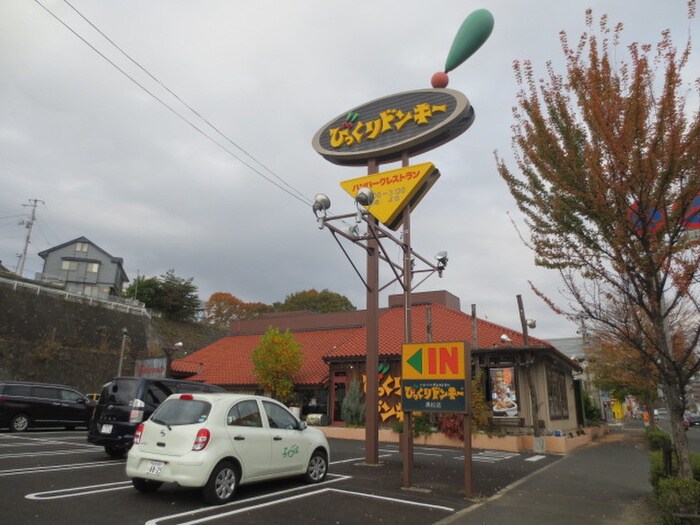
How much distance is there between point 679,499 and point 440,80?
11.0m

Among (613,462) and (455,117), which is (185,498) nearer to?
(455,117)

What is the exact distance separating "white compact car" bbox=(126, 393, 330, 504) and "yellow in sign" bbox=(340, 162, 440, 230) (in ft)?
20.0

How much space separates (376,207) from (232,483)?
25.3ft

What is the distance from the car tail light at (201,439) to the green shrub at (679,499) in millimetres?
5958

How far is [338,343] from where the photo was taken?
24.8m

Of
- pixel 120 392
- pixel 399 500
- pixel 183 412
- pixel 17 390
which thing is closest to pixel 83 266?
pixel 17 390

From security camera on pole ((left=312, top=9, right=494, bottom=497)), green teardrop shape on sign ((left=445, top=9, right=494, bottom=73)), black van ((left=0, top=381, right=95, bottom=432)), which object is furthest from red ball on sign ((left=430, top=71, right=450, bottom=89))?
black van ((left=0, top=381, right=95, bottom=432))

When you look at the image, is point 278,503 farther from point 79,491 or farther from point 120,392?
point 120,392

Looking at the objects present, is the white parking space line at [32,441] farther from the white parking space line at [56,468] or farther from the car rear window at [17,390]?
the white parking space line at [56,468]

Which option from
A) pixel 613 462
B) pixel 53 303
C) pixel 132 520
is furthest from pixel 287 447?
pixel 53 303

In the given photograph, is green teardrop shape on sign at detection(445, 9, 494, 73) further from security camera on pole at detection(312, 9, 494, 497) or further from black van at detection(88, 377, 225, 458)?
black van at detection(88, 377, 225, 458)

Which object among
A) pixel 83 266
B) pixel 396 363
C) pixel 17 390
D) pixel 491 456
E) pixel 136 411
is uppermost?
pixel 83 266

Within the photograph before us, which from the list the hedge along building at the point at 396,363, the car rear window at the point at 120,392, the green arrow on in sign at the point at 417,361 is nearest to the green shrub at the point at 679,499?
the green arrow on in sign at the point at 417,361

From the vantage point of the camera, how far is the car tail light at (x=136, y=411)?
9812 millimetres
